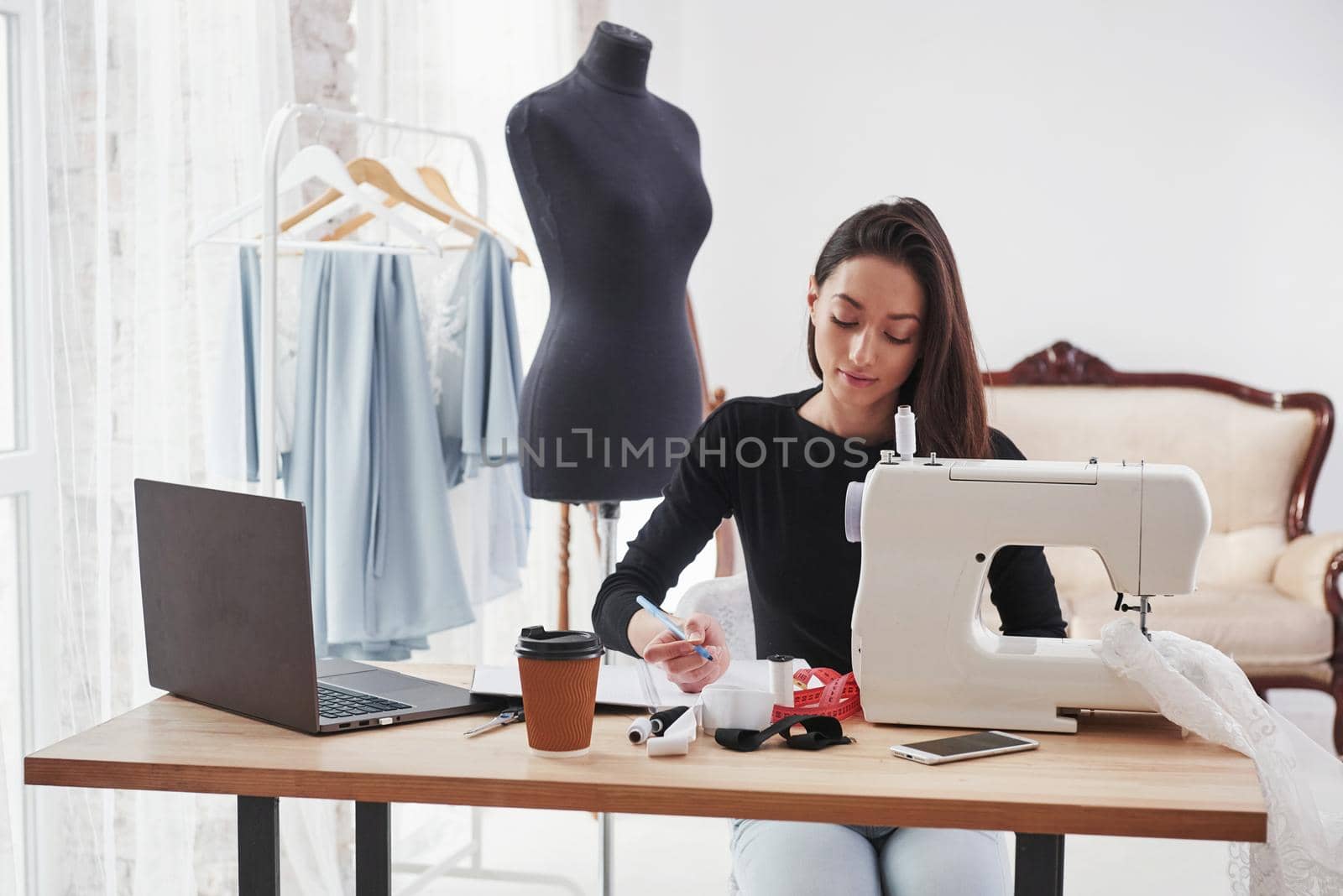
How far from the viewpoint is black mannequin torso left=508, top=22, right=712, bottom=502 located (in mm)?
2205

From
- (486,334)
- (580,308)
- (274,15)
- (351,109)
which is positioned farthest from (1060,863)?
(351,109)

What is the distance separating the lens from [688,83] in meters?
4.41

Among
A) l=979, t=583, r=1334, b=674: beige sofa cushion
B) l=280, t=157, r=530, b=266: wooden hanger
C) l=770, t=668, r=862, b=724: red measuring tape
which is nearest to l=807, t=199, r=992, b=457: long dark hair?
l=770, t=668, r=862, b=724: red measuring tape

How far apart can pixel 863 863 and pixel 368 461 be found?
1280mm

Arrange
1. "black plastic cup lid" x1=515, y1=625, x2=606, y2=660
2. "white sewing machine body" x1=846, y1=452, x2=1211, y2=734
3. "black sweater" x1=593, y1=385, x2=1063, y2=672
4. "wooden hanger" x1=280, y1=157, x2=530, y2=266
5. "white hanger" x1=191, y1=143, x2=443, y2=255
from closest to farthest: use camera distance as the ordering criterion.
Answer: "black plastic cup lid" x1=515, y1=625, x2=606, y2=660, "white sewing machine body" x1=846, y1=452, x2=1211, y2=734, "black sweater" x1=593, y1=385, x2=1063, y2=672, "white hanger" x1=191, y1=143, x2=443, y2=255, "wooden hanger" x1=280, y1=157, x2=530, y2=266

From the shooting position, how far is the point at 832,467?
1661 mm

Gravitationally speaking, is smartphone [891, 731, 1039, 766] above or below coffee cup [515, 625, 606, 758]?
below

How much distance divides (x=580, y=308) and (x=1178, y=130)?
2674mm

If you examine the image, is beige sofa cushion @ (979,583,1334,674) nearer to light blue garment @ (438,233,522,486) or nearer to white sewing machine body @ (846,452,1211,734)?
light blue garment @ (438,233,522,486)

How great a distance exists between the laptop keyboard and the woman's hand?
267 mm

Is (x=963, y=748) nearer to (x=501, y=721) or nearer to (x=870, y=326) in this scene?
(x=501, y=721)

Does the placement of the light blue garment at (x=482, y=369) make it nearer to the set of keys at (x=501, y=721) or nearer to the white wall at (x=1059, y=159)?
the set of keys at (x=501, y=721)

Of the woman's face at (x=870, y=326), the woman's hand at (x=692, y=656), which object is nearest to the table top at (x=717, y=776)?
the woman's hand at (x=692, y=656)

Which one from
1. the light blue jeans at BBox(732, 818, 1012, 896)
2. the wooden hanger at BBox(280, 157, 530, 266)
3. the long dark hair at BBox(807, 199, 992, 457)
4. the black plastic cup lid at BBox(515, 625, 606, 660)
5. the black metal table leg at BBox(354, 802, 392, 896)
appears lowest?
the light blue jeans at BBox(732, 818, 1012, 896)
